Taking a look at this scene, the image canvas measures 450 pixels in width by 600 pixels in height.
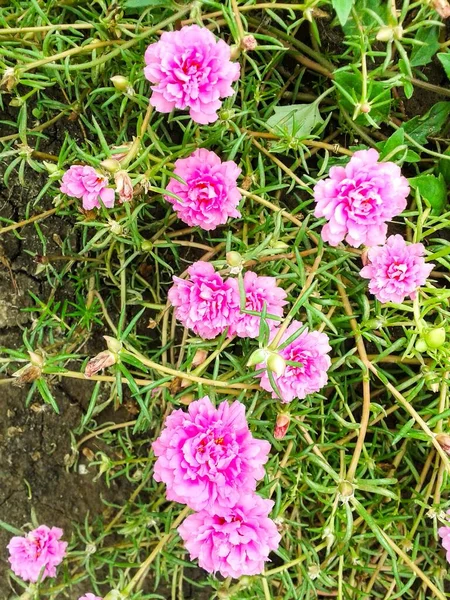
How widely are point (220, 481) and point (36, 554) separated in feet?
2.28

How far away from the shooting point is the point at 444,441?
114cm

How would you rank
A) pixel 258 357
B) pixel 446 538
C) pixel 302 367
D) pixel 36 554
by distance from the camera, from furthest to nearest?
pixel 36 554, pixel 446 538, pixel 302 367, pixel 258 357

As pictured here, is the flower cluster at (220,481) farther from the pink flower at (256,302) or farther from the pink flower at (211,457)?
the pink flower at (256,302)

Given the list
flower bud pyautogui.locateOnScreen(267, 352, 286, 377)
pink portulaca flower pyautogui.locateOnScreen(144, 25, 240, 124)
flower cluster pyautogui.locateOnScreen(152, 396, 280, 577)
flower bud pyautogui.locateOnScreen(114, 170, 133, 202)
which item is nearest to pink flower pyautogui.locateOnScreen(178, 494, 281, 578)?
flower cluster pyautogui.locateOnScreen(152, 396, 280, 577)

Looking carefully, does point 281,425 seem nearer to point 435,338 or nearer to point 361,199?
point 435,338

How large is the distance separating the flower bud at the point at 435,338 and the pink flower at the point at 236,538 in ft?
1.50

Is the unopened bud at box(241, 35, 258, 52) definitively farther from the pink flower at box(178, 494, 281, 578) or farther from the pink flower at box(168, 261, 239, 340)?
the pink flower at box(178, 494, 281, 578)

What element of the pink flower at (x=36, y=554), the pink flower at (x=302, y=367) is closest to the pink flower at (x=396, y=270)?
the pink flower at (x=302, y=367)

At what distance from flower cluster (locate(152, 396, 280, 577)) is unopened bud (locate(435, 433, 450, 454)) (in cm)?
37

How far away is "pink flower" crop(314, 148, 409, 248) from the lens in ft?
3.43

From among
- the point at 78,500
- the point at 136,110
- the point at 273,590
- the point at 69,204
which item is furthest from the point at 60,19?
the point at 273,590

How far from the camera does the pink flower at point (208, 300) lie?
1138 mm

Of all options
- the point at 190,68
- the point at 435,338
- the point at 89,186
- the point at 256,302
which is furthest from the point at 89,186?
the point at 435,338

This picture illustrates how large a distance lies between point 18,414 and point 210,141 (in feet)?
3.31
